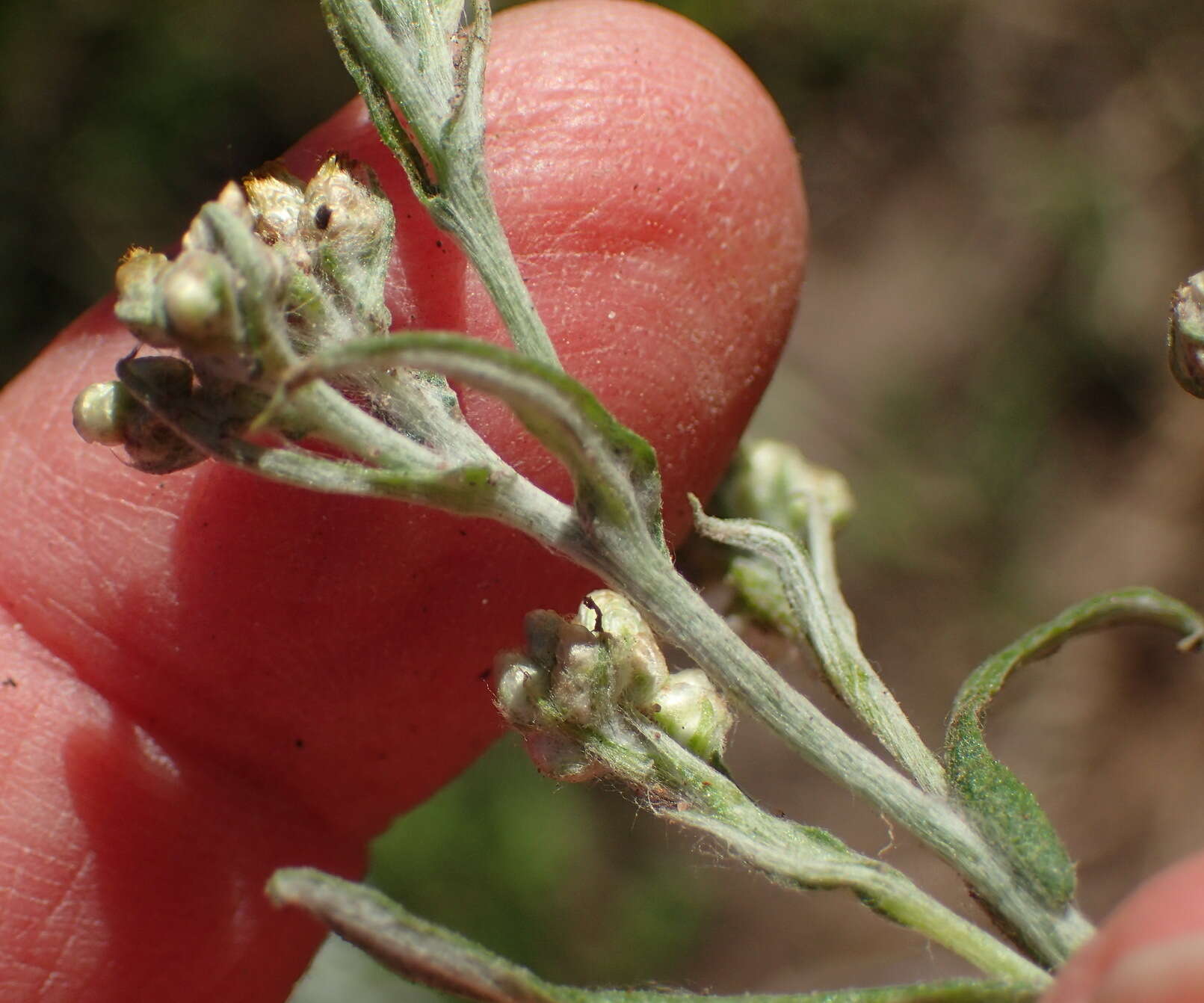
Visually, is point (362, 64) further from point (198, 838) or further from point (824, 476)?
point (198, 838)

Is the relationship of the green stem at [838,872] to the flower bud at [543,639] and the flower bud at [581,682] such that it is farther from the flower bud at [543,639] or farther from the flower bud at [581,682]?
the flower bud at [543,639]

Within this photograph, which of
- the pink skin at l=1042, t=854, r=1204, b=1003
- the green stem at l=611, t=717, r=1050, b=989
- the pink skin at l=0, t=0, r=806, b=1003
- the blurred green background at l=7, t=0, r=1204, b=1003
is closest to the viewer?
the pink skin at l=1042, t=854, r=1204, b=1003

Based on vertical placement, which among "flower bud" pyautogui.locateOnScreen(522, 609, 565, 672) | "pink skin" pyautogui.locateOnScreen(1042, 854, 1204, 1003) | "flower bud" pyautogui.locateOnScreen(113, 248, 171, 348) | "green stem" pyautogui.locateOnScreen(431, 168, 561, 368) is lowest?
"pink skin" pyautogui.locateOnScreen(1042, 854, 1204, 1003)

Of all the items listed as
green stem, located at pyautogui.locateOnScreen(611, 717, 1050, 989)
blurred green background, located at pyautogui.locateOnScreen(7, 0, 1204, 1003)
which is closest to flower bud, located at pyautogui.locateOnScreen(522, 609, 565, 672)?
green stem, located at pyautogui.locateOnScreen(611, 717, 1050, 989)

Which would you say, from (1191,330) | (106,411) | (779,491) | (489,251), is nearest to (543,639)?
(489,251)

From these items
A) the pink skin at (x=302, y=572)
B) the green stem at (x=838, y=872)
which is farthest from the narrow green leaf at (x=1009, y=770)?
the pink skin at (x=302, y=572)

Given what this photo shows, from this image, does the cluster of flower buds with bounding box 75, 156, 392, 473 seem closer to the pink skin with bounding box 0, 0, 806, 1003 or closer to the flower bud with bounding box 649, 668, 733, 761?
the pink skin with bounding box 0, 0, 806, 1003

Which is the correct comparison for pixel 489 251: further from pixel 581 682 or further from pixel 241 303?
pixel 581 682
